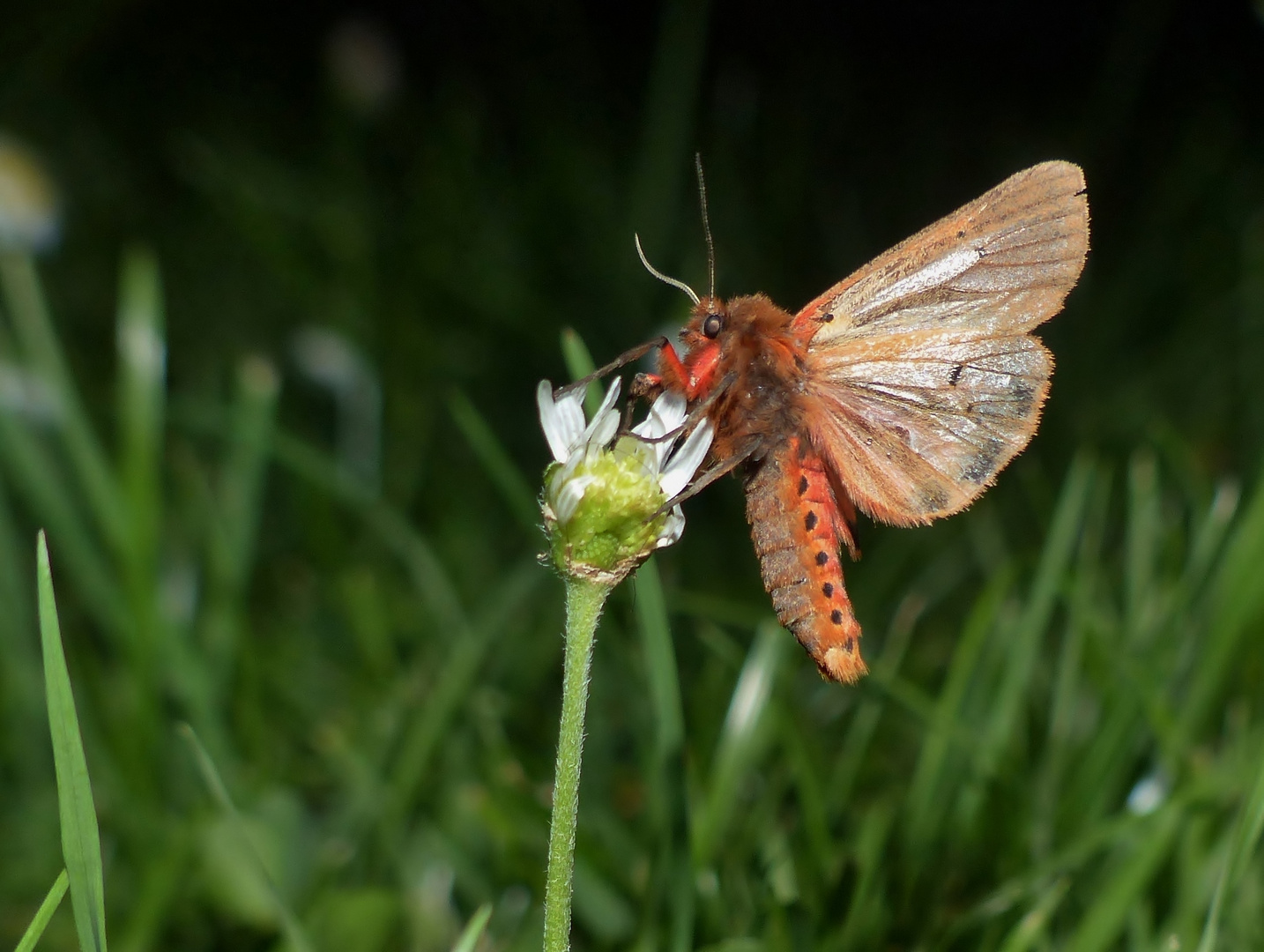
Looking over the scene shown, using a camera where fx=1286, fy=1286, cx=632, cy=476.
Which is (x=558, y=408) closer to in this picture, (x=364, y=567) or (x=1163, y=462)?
(x=364, y=567)

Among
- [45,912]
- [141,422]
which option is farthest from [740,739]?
[141,422]

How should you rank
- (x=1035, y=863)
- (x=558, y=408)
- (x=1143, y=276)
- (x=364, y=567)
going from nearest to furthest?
(x=558, y=408), (x=1035, y=863), (x=364, y=567), (x=1143, y=276)

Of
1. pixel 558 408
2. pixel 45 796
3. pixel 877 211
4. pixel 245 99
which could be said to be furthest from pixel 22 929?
pixel 245 99

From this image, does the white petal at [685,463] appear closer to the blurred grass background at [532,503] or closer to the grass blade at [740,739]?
the blurred grass background at [532,503]

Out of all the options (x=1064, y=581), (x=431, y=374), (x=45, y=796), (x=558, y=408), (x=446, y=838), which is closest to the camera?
(x=558, y=408)

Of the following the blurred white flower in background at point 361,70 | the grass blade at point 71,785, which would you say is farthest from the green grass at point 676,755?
the blurred white flower in background at point 361,70

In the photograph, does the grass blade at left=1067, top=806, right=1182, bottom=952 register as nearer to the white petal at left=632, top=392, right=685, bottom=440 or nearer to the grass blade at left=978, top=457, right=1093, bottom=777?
the grass blade at left=978, top=457, right=1093, bottom=777
